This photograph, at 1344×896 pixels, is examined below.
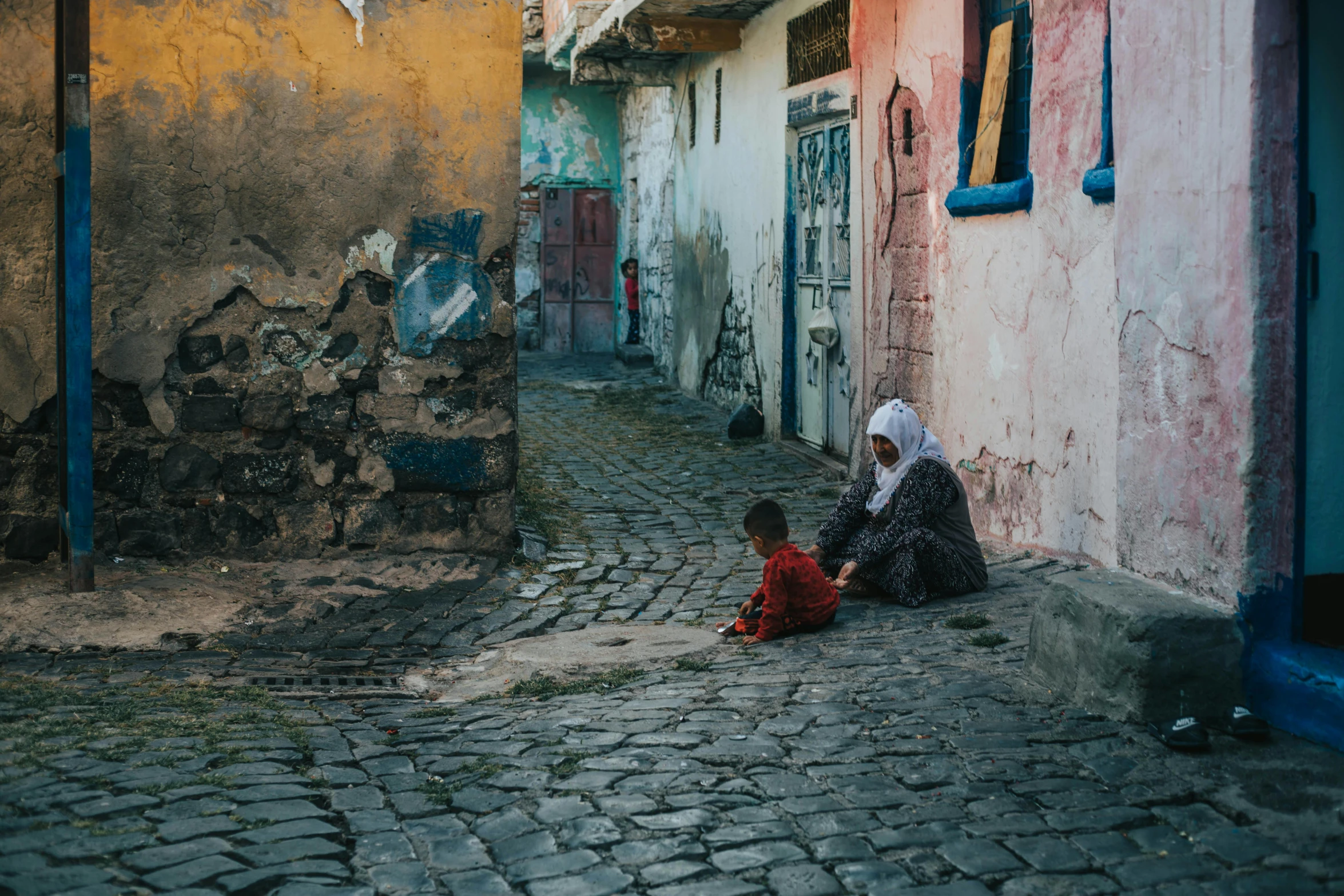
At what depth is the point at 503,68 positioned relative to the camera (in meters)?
7.07

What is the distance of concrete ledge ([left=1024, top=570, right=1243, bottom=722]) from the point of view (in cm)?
409

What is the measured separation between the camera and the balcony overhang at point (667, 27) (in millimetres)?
12469

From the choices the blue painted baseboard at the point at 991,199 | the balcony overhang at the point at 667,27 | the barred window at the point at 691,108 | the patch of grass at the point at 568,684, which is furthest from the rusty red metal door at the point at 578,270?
the patch of grass at the point at 568,684

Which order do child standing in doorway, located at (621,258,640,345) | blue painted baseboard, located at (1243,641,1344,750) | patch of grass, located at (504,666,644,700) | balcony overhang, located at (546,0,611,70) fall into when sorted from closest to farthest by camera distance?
blue painted baseboard, located at (1243,641,1344,750) < patch of grass, located at (504,666,644,700) < balcony overhang, located at (546,0,611,70) < child standing in doorway, located at (621,258,640,345)

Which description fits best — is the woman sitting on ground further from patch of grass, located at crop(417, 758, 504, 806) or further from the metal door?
the metal door

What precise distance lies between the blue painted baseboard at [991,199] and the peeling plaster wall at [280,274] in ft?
8.52

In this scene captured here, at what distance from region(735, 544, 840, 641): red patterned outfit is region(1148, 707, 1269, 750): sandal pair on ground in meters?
1.95

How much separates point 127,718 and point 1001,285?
5.03m

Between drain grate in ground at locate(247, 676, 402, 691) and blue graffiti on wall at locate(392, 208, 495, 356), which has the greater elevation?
blue graffiti on wall at locate(392, 208, 495, 356)

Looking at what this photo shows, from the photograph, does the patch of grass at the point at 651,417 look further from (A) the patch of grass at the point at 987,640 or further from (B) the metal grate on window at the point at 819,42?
(A) the patch of grass at the point at 987,640

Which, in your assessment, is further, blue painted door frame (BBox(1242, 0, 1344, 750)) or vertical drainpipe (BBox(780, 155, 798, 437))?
vertical drainpipe (BBox(780, 155, 798, 437))

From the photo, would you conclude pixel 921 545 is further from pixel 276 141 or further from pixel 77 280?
pixel 77 280

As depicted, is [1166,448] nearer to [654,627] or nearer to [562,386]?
[654,627]

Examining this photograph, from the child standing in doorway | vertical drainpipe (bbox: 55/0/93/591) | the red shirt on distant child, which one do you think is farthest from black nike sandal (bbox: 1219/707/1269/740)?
the child standing in doorway
